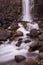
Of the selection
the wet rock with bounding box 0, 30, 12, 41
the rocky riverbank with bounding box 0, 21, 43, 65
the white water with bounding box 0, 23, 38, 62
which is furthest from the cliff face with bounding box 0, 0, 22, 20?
the white water with bounding box 0, 23, 38, 62

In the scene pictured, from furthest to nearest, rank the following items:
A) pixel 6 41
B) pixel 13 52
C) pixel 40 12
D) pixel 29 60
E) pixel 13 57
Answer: pixel 40 12
pixel 6 41
pixel 13 52
pixel 13 57
pixel 29 60

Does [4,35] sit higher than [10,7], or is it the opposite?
[10,7]

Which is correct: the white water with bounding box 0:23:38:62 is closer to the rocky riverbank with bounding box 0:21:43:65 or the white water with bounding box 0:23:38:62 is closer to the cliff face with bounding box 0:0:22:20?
the rocky riverbank with bounding box 0:21:43:65

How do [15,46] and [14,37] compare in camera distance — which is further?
[14,37]

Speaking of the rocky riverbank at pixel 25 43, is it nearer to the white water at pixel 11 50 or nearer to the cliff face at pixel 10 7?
the white water at pixel 11 50

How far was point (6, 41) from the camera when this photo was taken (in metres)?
8.36

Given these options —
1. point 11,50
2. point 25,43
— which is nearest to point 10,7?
point 25,43

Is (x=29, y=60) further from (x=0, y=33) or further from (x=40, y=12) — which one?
(x=40, y=12)

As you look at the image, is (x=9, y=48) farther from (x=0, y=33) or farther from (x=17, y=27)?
(x=17, y=27)

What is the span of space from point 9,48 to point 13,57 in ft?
3.26

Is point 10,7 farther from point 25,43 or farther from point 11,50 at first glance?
point 11,50

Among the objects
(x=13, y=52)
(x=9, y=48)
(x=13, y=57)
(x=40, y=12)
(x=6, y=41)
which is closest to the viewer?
(x=13, y=57)

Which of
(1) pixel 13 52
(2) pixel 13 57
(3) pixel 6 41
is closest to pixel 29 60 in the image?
(2) pixel 13 57

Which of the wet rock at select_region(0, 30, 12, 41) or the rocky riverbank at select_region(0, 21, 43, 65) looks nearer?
the rocky riverbank at select_region(0, 21, 43, 65)
